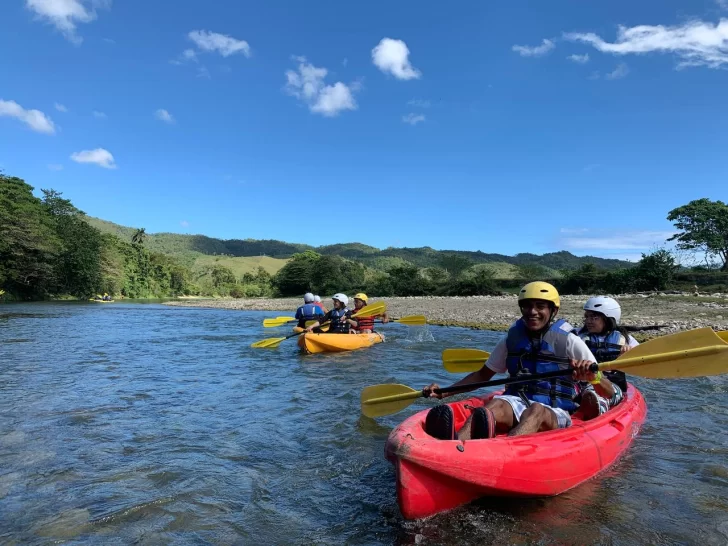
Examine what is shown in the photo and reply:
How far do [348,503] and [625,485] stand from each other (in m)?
2.32

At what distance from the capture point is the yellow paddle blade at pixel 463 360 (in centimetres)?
514

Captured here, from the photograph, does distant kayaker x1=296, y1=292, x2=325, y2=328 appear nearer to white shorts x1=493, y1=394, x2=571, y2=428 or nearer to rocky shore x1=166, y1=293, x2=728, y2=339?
rocky shore x1=166, y1=293, x2=728, y2=339

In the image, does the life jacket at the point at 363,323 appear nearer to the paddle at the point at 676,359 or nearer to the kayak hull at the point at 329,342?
the kayak hull at the point at 329,342

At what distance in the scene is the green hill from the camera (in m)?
105

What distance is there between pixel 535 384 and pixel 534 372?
0.53 feet

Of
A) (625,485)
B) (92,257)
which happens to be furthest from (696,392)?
(92,257)

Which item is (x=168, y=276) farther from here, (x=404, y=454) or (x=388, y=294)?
(x=404, y=454)

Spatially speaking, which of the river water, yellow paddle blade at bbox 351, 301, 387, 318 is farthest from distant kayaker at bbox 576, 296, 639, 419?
yellow paddle blade at bbox 351, 301, 387, 318

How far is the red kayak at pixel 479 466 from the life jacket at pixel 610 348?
6.76 ft

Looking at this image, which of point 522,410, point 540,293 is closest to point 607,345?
point 540,293

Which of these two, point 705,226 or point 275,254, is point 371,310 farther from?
point 275,254

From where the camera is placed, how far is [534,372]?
156 inches

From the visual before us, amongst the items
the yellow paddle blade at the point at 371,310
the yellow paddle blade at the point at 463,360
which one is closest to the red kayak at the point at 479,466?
the yellow paddle blade at the point at 463,360

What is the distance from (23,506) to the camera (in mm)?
3385
